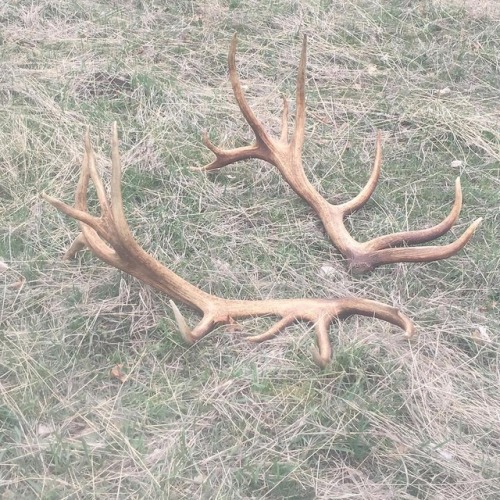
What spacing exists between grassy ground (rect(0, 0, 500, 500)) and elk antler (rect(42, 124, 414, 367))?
7cm

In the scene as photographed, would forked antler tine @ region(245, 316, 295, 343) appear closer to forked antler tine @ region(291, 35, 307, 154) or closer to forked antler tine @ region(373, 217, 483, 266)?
forked antler tine @ region(373, 217, 483, 266)

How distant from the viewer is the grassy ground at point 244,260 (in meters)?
2.41

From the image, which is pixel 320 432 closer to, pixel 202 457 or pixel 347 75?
pixel 202 457

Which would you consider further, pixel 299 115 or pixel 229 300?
pixel 299 115

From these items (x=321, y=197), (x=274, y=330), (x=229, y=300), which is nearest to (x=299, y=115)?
(x=321, y=197)

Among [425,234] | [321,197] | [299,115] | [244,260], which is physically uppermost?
[299,115]

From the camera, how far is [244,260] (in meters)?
3.19

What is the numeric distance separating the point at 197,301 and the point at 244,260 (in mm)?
482

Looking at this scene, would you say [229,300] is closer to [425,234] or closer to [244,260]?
[244,260]

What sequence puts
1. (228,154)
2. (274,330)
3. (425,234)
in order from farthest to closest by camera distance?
1. (228,154)
2. (425,234)
3. (274,330)

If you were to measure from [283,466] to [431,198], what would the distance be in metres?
1.82

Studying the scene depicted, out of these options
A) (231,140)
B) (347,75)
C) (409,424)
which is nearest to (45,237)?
(231,140)

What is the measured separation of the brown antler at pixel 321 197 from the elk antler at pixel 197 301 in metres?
0.31

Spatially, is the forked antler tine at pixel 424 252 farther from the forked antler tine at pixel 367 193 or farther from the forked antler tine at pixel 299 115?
the forked antler tine at pixel 299 115
